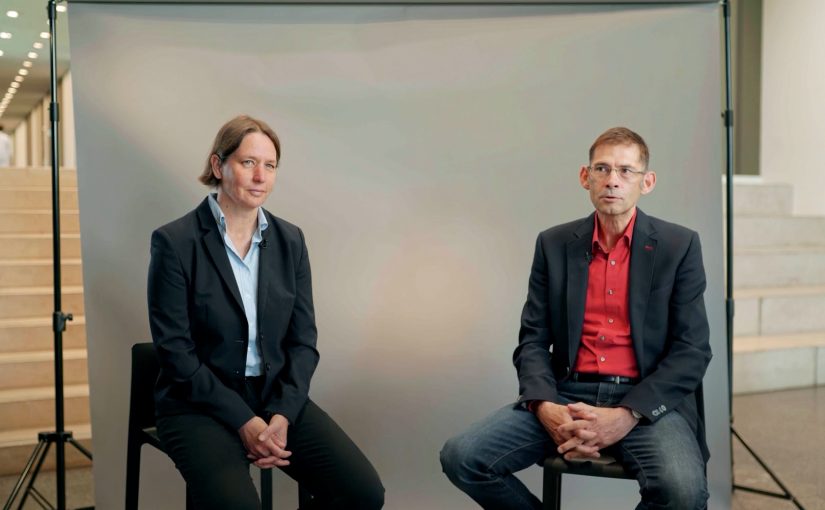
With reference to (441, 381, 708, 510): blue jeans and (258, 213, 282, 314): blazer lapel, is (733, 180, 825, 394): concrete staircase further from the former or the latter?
(258, 213, 282, 314): blazer lapel

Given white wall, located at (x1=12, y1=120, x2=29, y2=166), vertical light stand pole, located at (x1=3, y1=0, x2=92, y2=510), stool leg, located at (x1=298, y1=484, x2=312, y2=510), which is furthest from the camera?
white wall, located at (x1=12, y1=120, x2=29, y2=166)

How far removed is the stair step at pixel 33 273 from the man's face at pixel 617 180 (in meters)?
3.41

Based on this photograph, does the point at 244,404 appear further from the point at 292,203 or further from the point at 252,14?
the point at 252,14

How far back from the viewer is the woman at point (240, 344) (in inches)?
83.4

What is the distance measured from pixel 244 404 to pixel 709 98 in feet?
6.23

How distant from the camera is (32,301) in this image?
4.50 m

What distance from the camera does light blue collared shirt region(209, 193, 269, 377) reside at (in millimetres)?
2229

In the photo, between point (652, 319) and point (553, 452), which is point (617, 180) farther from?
point (553, 452)

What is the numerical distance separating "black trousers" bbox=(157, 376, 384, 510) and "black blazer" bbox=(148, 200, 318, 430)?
0.13 feet

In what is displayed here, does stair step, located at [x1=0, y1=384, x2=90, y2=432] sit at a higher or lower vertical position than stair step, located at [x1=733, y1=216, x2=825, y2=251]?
lower

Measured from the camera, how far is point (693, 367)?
2178 millimetres

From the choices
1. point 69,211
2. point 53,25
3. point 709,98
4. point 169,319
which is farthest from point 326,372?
point 69,211

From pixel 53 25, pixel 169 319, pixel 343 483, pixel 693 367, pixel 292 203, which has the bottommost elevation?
pixel 343 483

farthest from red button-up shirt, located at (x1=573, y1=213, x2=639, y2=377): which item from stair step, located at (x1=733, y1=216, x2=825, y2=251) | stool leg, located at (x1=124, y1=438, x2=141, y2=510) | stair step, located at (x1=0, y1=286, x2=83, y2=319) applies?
stair step, located at (x1=733, y1=216, x2=825, y2=251)
